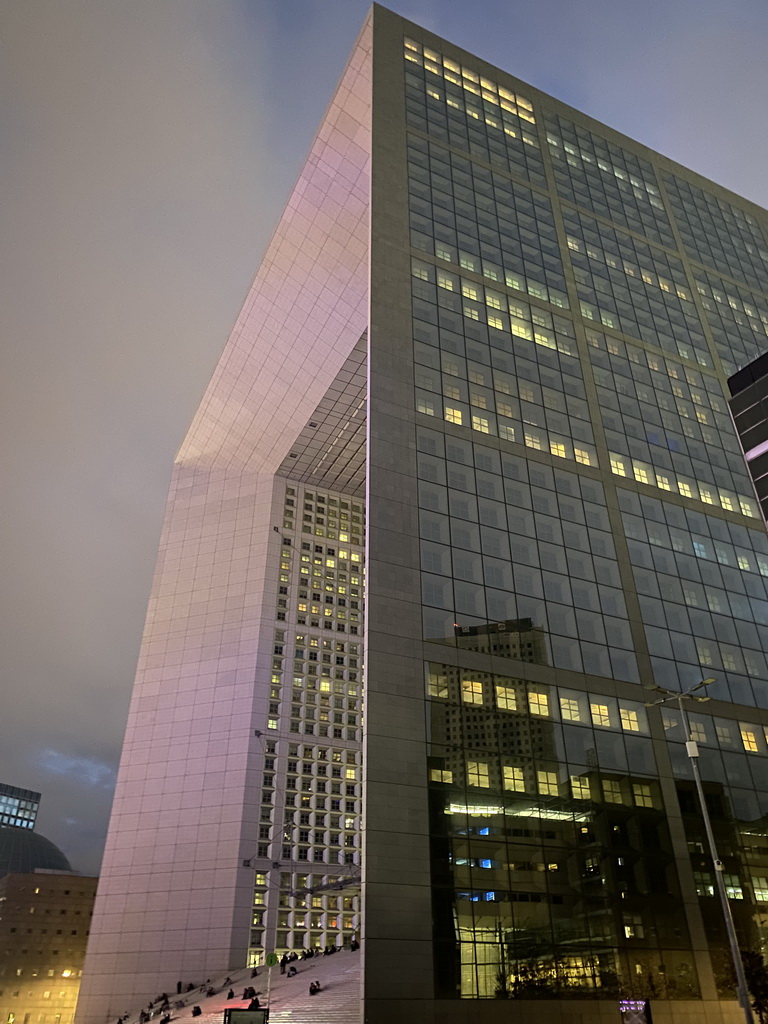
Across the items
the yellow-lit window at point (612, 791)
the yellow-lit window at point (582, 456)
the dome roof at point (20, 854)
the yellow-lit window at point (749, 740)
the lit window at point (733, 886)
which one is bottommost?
the lit window at point (733, 886)

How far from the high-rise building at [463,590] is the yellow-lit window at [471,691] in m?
0.15

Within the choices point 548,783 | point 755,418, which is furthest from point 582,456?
point 548,783

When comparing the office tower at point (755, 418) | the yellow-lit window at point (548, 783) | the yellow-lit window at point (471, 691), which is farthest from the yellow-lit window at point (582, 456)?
the yellow-lit window at point (548, 783)

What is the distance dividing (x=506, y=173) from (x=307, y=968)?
6864 cm

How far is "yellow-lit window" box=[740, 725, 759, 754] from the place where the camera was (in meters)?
48.2

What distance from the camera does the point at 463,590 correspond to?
44938mm

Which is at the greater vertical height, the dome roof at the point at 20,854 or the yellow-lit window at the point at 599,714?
the dome roof at the point at 20,854

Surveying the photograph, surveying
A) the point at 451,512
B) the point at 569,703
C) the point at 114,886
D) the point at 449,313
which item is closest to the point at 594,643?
the point at 569,703

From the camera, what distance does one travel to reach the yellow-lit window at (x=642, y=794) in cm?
4269

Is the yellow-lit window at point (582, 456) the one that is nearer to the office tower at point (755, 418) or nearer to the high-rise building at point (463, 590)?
the high-rise building at point (463, 590)

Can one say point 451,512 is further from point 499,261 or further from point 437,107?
point 437,107

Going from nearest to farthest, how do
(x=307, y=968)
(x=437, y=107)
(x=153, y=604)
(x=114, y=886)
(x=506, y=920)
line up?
(x=506, y=920) → (x=307, y=968) → (x=437, y=107) → (x=114, y=886) → (x=153, y=604)

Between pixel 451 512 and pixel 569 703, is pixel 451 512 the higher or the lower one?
the higher one

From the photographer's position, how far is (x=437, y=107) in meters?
70.4
